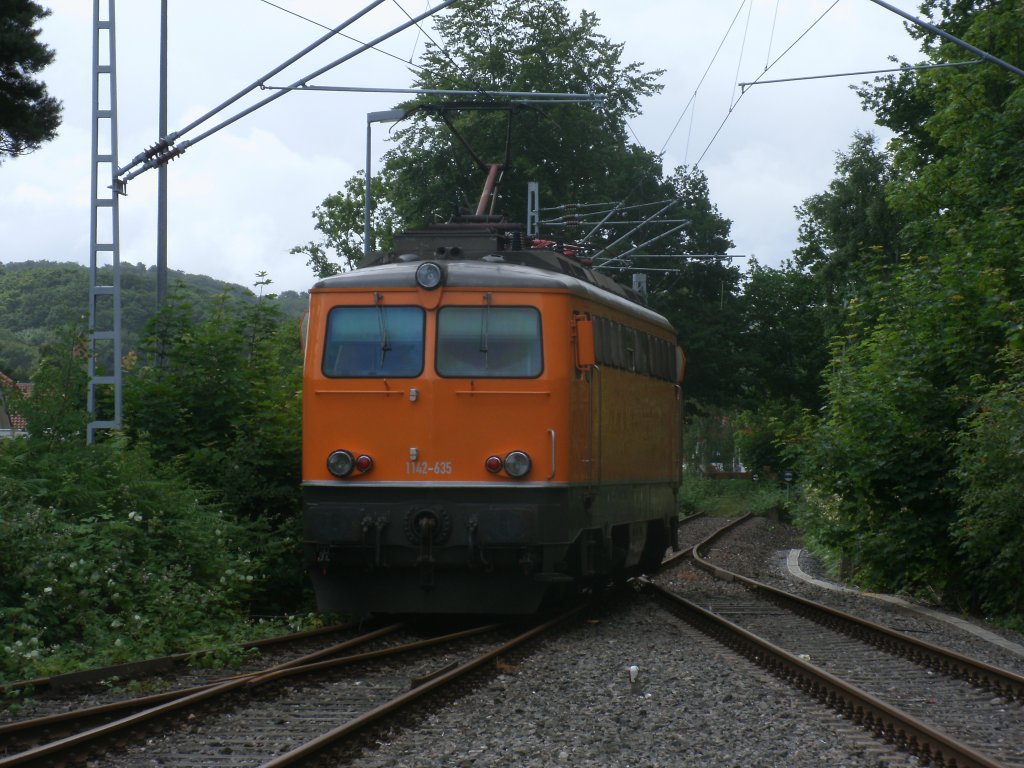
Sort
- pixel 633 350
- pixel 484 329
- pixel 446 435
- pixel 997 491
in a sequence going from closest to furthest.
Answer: pixel 446 435
pixel 484 329
pixel 997 491
pixel 633 350

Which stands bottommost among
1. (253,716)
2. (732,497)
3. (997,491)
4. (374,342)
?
(732,497)

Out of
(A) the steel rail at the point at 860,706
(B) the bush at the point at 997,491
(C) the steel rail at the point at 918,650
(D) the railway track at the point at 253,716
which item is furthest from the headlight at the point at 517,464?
(B) the bush at the point at 997,491

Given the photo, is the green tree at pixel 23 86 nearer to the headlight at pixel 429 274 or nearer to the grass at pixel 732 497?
the headlight at pixel 429 274

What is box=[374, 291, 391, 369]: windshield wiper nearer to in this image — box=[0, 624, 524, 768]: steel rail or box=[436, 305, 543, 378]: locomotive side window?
box=[436, 305, 543, 378]: locomotive side window

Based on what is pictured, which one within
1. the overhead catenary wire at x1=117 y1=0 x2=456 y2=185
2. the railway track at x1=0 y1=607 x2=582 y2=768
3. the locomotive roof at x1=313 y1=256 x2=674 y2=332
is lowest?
the railway track at x1=0 y1=607 x2=582 y2=768

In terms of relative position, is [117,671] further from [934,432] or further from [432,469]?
[934,432]

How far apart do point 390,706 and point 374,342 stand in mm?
5295

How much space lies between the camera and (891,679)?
10.2 meters

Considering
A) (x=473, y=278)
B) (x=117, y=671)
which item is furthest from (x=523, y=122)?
(x=117, y=671)

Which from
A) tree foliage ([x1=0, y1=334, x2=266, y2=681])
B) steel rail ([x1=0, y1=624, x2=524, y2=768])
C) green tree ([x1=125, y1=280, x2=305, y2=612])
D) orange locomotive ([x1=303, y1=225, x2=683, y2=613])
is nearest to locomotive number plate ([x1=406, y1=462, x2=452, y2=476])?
orange locomotive ([x1=303, y1=225, x2=683, y2=613])

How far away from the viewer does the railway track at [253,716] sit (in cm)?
696

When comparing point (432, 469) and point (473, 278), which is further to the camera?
point (473, 278)

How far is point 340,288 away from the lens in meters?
13.0

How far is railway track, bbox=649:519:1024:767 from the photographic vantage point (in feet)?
25.2
